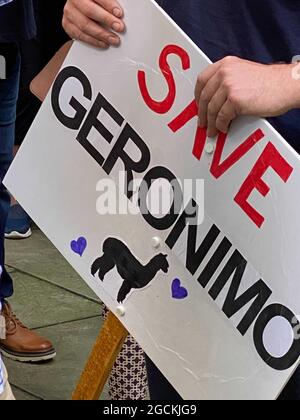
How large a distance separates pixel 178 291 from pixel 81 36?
58cm

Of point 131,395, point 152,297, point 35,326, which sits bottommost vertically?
point 35,326

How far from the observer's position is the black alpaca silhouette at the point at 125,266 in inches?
69.7

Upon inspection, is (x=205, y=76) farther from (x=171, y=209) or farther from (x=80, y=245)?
(x=80, y=245)

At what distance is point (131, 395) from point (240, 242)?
1321mm

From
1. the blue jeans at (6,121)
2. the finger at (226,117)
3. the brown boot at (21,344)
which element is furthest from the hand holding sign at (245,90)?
the brown boot at (21,344)

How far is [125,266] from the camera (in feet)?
5.94

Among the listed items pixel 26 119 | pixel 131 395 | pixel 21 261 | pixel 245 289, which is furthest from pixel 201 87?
pixel 26 119

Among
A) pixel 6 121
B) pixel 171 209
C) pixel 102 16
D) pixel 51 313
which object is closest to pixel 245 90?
pixel 171 209

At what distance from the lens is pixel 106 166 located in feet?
6.02

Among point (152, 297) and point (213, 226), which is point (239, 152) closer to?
point (213, 226)

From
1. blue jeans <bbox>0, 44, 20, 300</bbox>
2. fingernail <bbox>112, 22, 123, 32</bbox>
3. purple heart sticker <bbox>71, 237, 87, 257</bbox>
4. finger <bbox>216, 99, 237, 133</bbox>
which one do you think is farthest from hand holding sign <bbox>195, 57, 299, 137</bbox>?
blue jeans <bbox>0, 44, 20, 300</bbox>

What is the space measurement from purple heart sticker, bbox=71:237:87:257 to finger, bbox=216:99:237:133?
42cm

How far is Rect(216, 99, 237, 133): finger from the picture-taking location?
160 centimetres

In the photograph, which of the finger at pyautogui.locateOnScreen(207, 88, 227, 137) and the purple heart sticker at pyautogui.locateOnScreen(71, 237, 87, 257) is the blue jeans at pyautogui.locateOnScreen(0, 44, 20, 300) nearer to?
the purple heart sticker at pyautogui.locateOnScreen(71, 237, 87, 257)
